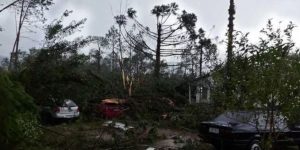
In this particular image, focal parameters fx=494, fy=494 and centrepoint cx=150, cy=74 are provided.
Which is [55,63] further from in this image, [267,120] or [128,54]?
[128,54]

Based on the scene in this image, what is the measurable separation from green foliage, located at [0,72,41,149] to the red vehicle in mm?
15329

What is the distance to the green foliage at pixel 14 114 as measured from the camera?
6988 millimetres

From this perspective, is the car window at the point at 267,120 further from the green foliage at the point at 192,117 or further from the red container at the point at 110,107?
the red container at the point at 110,107

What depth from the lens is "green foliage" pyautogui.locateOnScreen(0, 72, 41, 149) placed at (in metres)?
6.99

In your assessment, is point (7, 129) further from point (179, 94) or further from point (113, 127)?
point (179, 94)

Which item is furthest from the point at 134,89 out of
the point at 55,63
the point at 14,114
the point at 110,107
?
the point at 14,114

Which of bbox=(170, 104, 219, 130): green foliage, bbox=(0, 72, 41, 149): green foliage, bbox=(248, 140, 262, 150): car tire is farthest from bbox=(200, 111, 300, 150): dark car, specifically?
bbox=(0, 72, 41, 149): green foliage

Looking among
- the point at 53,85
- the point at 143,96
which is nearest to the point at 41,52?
the point at 53,85

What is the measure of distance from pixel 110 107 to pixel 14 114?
16.5 meters

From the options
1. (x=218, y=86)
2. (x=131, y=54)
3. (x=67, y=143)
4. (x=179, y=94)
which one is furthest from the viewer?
(x=131, y=54)

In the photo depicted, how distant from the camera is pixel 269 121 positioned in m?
10.8

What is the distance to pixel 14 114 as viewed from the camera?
23.8 ft

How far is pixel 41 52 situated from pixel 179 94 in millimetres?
14639

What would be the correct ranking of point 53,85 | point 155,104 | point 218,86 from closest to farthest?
1. point 218,86
2. point 53,85
3. point 155,104
